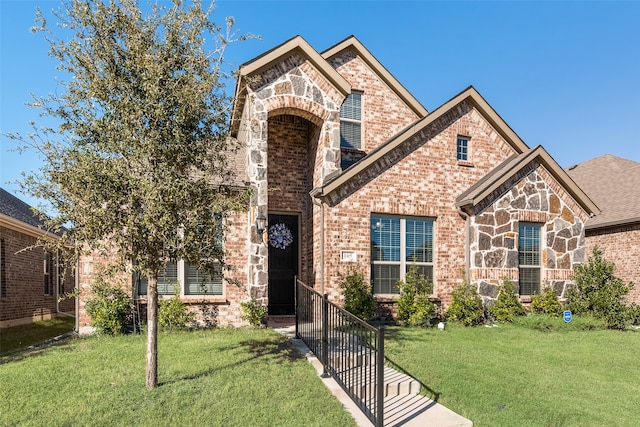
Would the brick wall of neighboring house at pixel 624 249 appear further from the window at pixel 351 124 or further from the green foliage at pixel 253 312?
the green foliage at pixel 253 312

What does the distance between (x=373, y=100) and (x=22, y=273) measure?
39.9 feet

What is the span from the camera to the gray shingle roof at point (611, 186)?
13530mm

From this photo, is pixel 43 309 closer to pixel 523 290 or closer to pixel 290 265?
pixel 290 265

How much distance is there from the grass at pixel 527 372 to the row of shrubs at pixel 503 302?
0.59m

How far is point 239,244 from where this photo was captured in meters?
9.26

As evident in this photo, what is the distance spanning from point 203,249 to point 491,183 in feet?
26.3

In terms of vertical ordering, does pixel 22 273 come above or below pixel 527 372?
above

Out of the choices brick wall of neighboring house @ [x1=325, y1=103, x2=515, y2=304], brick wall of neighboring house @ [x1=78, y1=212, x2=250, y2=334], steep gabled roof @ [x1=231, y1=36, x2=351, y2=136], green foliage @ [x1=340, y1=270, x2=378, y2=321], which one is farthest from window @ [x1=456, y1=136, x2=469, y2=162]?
brick wall of neighboring house @ [x1=78, y1=212, x2=250, y2=334]

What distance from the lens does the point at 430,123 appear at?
34.8 feet

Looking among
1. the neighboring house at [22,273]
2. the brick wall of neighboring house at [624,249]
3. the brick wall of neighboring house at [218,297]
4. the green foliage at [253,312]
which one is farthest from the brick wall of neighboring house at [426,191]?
the neighboring house at [22,273]

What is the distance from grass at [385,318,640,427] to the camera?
4.88 meters

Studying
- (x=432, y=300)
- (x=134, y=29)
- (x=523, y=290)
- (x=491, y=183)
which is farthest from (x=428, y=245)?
(x=134, y=29)

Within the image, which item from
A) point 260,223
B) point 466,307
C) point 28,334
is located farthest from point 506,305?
point 28,334

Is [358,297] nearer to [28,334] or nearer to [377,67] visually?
[377,67]
